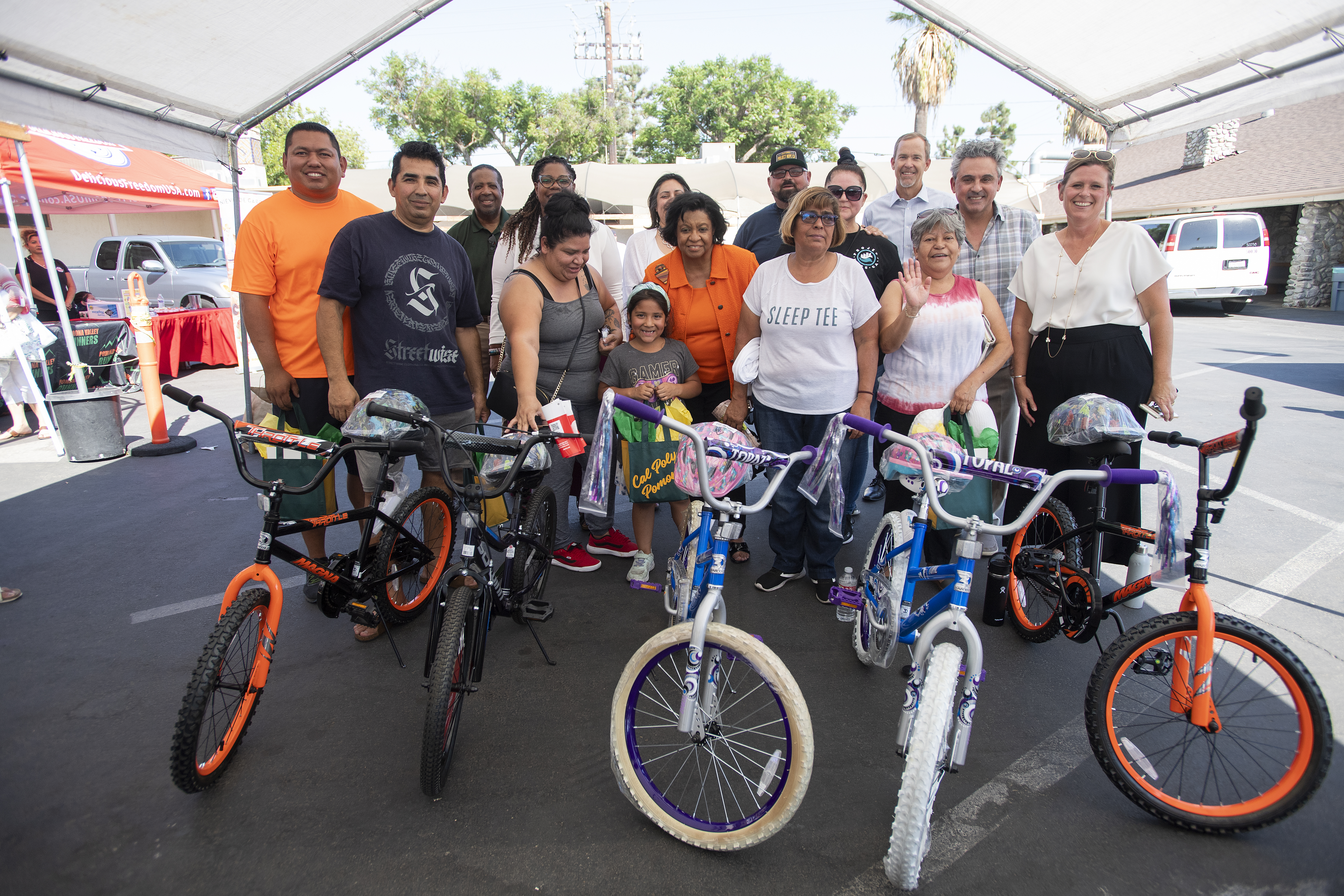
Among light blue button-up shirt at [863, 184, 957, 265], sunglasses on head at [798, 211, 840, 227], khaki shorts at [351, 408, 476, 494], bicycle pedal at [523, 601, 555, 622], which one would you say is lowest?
bicycle pedal at [523, 601, 555, 622]

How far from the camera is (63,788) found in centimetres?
246

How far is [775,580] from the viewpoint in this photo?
4.01m

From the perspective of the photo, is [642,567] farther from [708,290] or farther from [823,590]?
[708,290]

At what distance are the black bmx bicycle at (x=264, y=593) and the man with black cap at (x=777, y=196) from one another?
101 inches

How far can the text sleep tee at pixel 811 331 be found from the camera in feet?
11.2

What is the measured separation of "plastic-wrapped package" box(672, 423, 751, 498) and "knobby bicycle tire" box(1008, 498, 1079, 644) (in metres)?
1.55

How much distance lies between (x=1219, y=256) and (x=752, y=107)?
27.2m

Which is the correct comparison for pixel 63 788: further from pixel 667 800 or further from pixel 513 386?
pixel 513 386

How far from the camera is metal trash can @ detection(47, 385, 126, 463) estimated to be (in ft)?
20.7

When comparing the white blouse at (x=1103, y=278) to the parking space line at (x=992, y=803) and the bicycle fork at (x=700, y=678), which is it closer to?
the parking space line at (x=992, y=803)

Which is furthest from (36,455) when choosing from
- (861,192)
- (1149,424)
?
(1149,424)

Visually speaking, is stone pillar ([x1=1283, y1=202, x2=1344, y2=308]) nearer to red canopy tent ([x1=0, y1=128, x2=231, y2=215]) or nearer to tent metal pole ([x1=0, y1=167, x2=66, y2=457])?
red canopy tent ([x1=0, y1=128, x2=231, y2=215])

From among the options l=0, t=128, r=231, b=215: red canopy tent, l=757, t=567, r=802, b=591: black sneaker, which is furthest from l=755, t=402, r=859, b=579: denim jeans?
l=0, t=128, r=231, b=215: red canopy tent

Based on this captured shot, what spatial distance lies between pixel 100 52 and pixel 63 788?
4.16m
